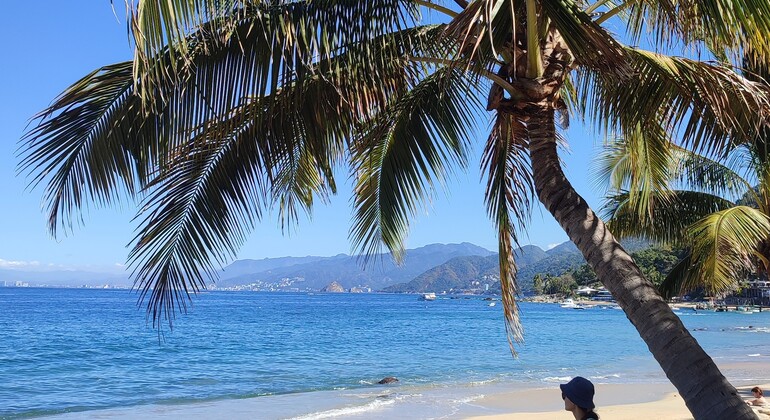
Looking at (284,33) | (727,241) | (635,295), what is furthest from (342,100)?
(727,241)

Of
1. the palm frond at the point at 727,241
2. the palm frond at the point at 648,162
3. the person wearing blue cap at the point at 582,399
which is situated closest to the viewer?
the person wearing blue cap at the point at 582,399

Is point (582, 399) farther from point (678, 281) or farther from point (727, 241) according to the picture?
point (678, 281)

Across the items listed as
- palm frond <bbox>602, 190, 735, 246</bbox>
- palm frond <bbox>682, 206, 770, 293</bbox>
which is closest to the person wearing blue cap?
palm frond <bbox>682, 206, 770, 293</bbox>

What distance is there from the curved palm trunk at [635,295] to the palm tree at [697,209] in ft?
4.92

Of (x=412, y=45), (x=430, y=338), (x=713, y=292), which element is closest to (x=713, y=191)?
(x=713, y=292)

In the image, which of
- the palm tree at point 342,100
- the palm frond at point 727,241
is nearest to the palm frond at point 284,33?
the palm tree at point 342,100

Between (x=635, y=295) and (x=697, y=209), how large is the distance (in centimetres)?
863

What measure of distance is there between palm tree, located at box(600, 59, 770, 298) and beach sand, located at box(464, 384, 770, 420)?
258cm

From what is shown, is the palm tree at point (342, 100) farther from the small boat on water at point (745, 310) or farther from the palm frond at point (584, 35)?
the small boat on water at point (745, 310)

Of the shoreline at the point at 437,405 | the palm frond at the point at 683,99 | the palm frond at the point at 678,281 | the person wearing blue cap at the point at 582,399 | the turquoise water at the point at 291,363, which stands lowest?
the turquoise water at the point at 291,363

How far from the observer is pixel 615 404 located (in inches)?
612

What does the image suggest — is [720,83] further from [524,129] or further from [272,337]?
[272,337]

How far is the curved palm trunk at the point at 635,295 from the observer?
3231 mm

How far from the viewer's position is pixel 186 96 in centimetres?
432
